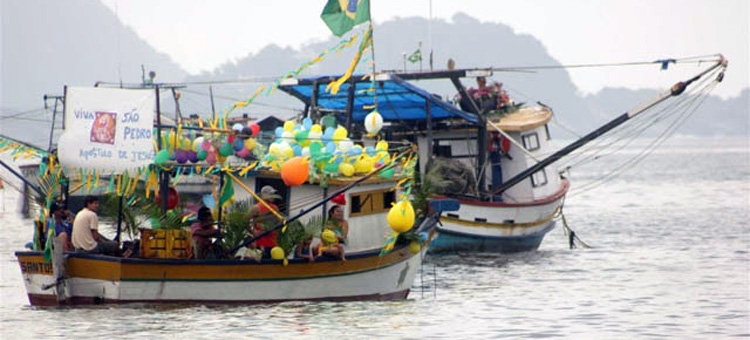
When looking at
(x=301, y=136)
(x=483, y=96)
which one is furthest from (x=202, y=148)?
(x=483, y=96)

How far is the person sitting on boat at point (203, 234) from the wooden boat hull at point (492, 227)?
13036 mm

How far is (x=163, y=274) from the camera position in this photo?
22.1 metres

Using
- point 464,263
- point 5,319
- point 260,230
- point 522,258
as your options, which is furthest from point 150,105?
point 522,258

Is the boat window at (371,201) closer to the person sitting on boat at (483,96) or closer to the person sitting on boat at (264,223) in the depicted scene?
the person sitting on boat at (264,223)

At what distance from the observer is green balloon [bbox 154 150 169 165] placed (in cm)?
2234

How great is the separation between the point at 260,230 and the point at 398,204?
2655mm

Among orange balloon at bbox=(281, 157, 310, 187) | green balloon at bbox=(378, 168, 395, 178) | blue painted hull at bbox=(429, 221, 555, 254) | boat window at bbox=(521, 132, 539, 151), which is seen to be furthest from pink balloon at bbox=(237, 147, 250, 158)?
boat window at bbox=(521, 132, 539, 151)

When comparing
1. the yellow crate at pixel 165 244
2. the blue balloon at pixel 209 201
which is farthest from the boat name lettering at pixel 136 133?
the blue balloon at pixel 209 201

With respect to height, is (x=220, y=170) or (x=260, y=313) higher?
(x=220, y=170)

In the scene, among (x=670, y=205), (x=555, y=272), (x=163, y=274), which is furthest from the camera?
(x=670, y=205)

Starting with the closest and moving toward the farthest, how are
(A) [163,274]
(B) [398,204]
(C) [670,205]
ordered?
(A) [163,274] < (B) [398,204] < (C) [670,205]

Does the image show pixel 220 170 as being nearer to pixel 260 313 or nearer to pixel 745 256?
pixel 260 313

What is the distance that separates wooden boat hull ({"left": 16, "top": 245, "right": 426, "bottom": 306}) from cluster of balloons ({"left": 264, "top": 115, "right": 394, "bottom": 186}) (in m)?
1.54

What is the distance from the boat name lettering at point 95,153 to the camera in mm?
22516
